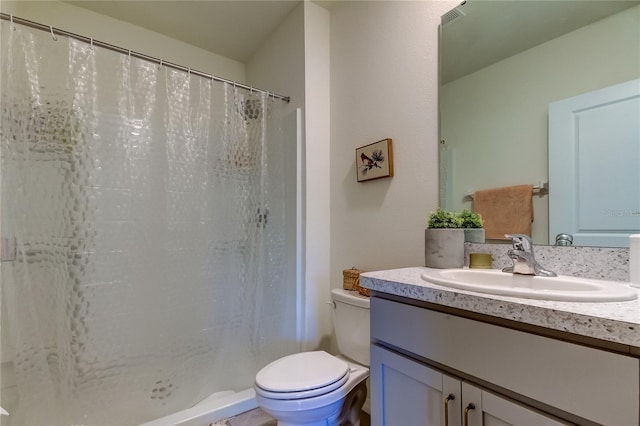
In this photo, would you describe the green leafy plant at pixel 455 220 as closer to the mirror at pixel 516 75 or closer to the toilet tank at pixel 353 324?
the mirror at pixel 516 75

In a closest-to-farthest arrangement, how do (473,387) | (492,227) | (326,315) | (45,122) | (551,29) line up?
(473,387)
(551,29)
(492,227)
(45,122)
(326,315)

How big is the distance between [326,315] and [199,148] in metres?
1.30

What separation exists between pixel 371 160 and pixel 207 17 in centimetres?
160

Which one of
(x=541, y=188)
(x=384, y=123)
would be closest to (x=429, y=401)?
(x=541, y=188)

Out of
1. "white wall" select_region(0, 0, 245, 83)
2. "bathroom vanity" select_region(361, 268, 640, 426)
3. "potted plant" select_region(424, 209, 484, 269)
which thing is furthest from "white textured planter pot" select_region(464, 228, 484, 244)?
"white wall" select_region(0, 0, 245, 83)

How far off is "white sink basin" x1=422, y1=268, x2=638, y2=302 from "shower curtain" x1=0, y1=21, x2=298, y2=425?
1220 mm

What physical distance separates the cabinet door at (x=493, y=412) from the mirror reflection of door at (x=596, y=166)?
0.60 metres

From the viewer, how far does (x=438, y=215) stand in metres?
1.21

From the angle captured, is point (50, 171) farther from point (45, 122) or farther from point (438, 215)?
point (438, 215)

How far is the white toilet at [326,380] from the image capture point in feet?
3.59

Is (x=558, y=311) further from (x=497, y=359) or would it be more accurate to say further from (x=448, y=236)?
(x=448, y=236)

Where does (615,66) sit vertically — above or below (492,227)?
above

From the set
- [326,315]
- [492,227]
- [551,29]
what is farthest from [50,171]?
[551,29]

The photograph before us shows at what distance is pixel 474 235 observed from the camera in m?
1.19
